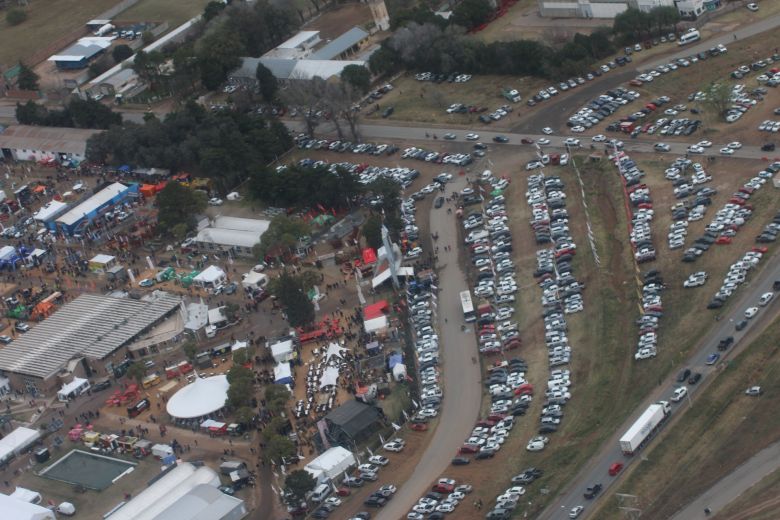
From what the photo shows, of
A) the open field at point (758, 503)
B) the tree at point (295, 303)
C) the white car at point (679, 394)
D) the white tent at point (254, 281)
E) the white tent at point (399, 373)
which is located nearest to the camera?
the open field at point (758, 503)

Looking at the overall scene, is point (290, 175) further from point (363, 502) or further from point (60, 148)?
point (363, 502)

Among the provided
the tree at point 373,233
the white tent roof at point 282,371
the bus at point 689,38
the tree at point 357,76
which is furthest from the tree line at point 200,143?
the bus at point 689,38

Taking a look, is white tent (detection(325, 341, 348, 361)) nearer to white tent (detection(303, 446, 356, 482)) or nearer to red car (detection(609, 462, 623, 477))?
white tent (detection(303, 446, 356, 482))

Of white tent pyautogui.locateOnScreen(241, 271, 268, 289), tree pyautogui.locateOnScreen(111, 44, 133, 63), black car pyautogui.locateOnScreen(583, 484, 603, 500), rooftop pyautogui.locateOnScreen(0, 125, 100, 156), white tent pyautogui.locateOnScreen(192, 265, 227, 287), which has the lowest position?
black car pyautogui.locateOnScreen(583, 484, 603, 500)

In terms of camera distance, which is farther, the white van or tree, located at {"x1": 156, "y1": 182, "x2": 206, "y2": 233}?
tree, located at {"x1": 156, "y1": 182, "x2": 206, "y2": 233}

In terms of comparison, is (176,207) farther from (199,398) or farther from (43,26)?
(43,26)

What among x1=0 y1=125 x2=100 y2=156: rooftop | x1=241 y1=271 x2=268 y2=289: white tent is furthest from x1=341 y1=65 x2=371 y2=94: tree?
x1=241 y1=271 x2=268 y2=289: white tent

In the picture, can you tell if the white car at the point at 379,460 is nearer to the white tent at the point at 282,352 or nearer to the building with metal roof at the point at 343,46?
the white tent at the point at 282,352
